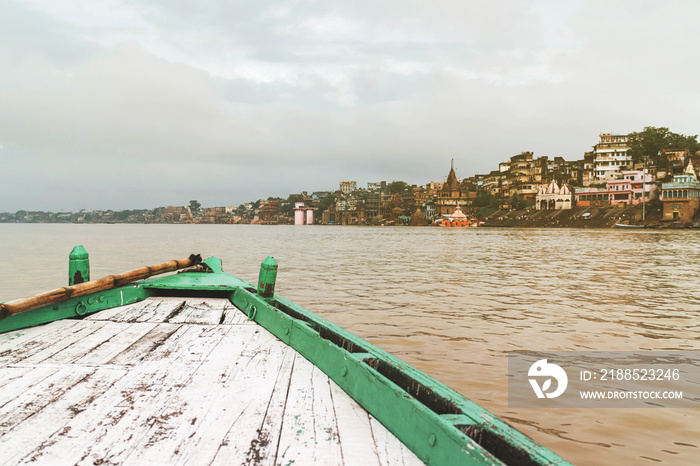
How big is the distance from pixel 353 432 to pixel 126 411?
4.79ft

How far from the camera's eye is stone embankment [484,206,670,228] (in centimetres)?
9462

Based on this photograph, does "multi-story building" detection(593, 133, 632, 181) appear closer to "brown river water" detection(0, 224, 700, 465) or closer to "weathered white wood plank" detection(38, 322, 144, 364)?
"brown river water" detection(0, 224, 700, 465)

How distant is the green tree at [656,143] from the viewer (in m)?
108

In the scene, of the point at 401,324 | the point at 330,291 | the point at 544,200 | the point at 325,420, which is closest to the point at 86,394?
the point at 325,420

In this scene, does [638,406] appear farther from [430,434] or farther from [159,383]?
[159,383]

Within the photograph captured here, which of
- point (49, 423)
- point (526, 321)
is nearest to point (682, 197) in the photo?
point (526, 321)

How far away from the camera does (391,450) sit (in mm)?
2344

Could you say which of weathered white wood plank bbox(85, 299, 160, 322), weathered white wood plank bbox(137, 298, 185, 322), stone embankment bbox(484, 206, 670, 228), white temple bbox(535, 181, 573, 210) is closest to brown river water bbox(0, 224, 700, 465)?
weathered white wood plank bbox(137, 298, 185, 322)

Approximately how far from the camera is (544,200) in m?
121

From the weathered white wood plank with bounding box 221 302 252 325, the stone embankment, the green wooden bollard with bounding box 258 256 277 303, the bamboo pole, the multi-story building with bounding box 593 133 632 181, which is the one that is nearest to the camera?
the bamboo pole

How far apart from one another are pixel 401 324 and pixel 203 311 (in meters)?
4.21

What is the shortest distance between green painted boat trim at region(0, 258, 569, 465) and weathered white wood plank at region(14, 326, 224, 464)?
1060 mm

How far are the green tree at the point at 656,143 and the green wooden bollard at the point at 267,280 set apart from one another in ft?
412

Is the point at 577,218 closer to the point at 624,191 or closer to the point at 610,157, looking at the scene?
the point at 624,191
